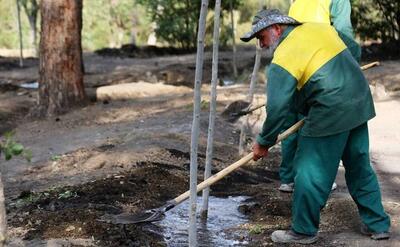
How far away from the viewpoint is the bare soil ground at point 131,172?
448 cm

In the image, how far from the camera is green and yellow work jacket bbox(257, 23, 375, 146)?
3.97m

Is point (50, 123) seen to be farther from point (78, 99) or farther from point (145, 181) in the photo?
point (145, 181)

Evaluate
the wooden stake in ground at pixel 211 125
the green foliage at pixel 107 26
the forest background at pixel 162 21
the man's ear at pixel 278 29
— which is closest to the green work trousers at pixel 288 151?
the wooden stake in ground at pixel 211 125

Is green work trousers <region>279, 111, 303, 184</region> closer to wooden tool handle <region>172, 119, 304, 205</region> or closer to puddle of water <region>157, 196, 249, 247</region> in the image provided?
puddle of water <region>157, 196, 249, 247</region>

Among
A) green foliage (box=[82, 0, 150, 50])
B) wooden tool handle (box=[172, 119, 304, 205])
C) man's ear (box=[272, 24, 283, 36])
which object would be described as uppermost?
man's ear (box=[272, 24, 283, 36])

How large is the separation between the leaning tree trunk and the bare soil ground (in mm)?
395

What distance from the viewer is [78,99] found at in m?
10.8

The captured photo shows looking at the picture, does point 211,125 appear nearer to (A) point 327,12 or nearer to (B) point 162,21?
(A) point 327,12

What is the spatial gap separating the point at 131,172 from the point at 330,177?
7.65 ft

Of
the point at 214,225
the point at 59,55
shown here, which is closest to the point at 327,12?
the point at 214,225

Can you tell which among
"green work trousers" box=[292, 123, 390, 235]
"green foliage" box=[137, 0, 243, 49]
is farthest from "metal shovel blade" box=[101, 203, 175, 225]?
"green foliage" box=[137, 0, 243, 49]

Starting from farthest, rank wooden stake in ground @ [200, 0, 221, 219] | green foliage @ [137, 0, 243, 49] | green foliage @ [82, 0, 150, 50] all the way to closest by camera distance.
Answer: green foliage @ [82, 0, 150, 50] → green foliage @ [137, 0, 243, 49] → wooden stake in ground @ [200, 0, 221, 219]

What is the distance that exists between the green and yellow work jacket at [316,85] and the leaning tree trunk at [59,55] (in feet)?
22.2

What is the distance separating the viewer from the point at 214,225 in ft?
16.7
